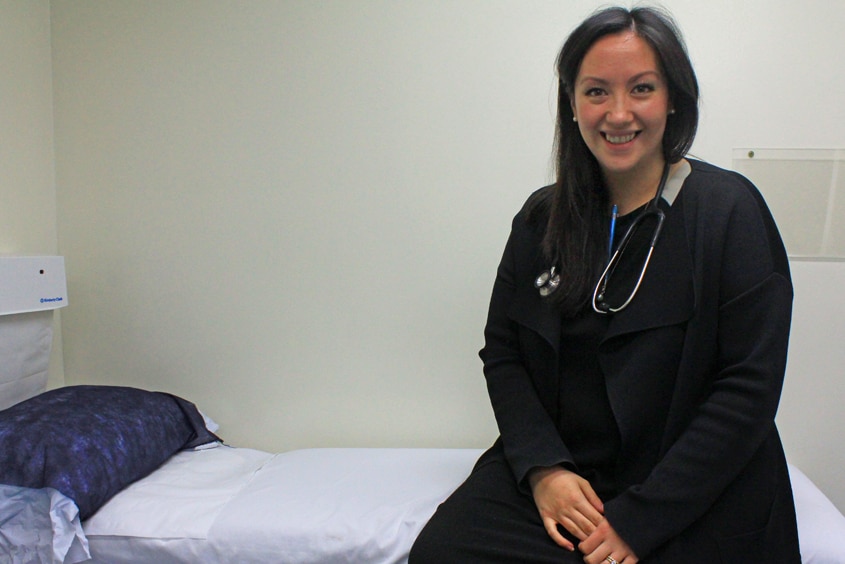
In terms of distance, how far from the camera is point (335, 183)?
1671mm

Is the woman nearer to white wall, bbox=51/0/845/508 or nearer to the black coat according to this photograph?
the black coat

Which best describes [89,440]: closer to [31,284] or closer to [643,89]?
[31,284]

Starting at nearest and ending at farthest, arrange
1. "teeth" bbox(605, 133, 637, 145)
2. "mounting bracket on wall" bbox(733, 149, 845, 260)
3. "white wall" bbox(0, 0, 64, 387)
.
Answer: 1. "teeth" bbox(605, 133, 637, 145)
2. "mounting bracket on wall" bbox(733, 149, 845, 260)
3. "white wall" bbox(0, 0, 64, 387)

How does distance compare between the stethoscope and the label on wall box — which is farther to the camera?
the label on wall box

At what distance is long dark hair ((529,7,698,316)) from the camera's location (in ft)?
3.30

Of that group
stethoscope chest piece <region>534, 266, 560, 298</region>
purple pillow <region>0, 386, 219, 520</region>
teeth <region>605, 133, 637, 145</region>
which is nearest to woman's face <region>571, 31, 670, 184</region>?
teeth <region>605, 133, 637, 145</region>

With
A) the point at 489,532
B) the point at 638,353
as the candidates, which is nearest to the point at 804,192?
the point at 638,353

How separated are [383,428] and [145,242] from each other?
3.03 ft

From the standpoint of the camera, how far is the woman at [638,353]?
0.94 m

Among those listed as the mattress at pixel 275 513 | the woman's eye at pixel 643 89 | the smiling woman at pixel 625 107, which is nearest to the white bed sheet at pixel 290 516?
the mattress at pixel 275 513

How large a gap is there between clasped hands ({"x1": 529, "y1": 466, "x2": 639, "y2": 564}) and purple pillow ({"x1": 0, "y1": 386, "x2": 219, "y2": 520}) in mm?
959

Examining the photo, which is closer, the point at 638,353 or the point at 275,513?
the point at 638,353

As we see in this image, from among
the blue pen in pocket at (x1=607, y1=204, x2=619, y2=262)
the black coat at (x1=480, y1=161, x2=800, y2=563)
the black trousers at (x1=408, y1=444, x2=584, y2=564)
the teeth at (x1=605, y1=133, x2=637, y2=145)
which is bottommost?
the black trousers at (x1=408, y1=444, x2=584, y2=564)

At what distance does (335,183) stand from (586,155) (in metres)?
0.78
